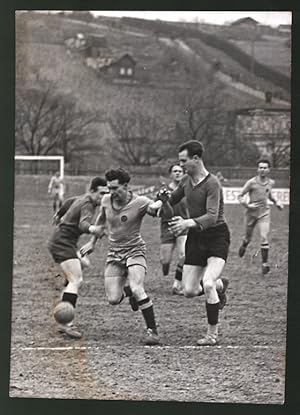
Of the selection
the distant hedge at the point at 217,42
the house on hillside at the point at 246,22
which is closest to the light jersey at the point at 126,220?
the distant hedge at the point at 217,42

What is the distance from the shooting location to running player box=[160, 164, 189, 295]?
7910mm

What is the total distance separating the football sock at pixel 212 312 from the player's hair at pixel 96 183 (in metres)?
0.83

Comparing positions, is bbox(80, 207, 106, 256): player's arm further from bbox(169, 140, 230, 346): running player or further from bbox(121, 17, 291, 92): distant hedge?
bbox(121, 17, 291, 92): distant hedge

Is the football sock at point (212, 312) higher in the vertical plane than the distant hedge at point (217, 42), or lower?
lower

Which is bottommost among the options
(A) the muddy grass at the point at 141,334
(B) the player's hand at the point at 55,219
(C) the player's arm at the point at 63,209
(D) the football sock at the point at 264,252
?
(A) the muddy grass at the point at 141,334

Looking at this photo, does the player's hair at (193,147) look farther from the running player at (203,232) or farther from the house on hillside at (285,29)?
the house on hillside at (285,29)

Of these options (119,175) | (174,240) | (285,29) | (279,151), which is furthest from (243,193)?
(285,29)

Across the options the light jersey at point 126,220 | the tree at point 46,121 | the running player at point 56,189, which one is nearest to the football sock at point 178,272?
the light jersey at point 126,220

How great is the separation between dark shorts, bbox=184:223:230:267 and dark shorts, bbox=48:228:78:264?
592 millimetres

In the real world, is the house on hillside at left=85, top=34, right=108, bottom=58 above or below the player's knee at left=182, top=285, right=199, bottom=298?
above

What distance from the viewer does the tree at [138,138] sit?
7.89 m

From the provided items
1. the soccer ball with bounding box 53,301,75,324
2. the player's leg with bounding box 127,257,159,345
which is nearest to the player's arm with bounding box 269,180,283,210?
the player's leg with bounding box 127,257,159,345

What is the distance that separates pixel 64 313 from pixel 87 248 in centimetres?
36

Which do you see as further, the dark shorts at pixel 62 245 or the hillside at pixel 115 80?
the dark shorts at pixel 62 245
